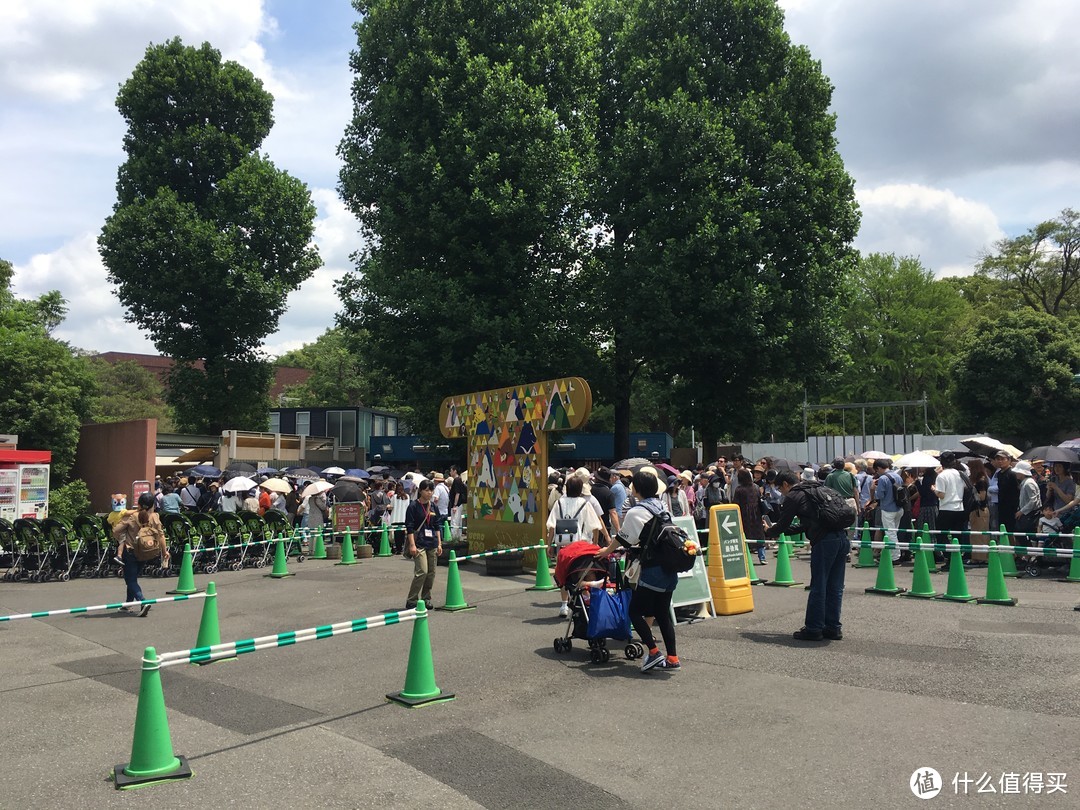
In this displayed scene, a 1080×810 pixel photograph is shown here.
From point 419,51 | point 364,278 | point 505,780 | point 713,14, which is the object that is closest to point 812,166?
point 713,14

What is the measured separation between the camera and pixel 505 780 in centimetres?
516

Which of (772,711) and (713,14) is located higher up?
(713,14)

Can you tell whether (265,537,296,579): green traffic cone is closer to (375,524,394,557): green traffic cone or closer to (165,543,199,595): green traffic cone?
(165,543,199,595): green traffic cone

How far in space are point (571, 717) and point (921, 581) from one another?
694 cm

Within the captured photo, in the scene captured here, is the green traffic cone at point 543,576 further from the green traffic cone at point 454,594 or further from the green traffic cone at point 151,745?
the green traffic cone at point 151,745

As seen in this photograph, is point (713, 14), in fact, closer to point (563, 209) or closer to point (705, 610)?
point (563, 209)

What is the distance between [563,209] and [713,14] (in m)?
8.20

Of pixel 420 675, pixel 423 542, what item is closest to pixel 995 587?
pixel 423 542

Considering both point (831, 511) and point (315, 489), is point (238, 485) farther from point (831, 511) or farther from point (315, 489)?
point (831, 511)

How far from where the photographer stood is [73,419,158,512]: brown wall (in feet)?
87.9

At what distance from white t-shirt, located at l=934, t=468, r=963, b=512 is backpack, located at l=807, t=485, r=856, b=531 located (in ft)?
21.0

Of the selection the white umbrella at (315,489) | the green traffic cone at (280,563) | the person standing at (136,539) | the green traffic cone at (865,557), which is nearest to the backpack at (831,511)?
the green traffic cone at (865,557)

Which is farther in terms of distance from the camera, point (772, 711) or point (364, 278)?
point (364, 278)

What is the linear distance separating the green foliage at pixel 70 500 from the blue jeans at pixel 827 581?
2283 centimetres
